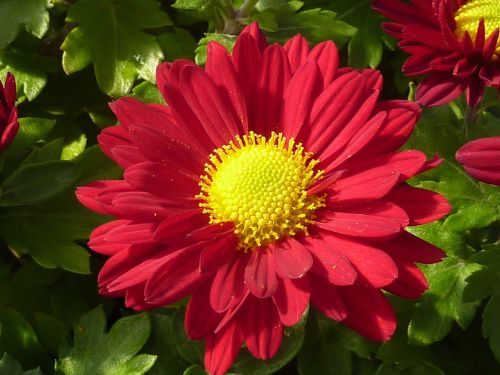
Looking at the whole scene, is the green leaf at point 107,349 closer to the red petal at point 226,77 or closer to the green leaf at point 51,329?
the green leaf at point 51,329

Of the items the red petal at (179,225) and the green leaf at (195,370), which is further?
the green leaf at (195,370)

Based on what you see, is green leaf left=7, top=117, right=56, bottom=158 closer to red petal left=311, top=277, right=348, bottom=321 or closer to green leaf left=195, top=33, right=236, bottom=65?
green leaf left=195, top=33, right=236, bottom=65

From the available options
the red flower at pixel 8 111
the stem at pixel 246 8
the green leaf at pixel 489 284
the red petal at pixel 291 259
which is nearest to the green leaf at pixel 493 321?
the green leaf at pixel 489 284

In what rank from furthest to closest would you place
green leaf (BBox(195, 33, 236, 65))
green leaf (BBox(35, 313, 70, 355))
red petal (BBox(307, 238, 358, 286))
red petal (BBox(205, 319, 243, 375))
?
1. green leaf (BBox(195, 33, 236, 65))
2. green leaf (BBox(35, 313, 70, 355))
3. red petal (BBox(205, 319, 243, 375))
4. red petal (BBox(307, 238, 358, 286))

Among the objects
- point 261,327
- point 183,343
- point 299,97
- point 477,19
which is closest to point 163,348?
point 183,343

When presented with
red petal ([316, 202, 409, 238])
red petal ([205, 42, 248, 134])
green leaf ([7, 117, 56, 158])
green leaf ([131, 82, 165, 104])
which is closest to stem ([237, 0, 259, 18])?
green leaf ([131, 82, 165, 104])

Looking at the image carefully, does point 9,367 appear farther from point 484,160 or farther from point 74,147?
point 484,160

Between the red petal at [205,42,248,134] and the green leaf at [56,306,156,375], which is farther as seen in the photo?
the green leaf at [56,306,156,375]
